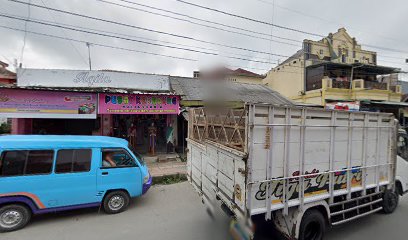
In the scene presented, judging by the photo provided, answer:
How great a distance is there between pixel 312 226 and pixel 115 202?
4502mm

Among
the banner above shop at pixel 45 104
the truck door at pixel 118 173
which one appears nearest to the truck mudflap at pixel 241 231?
the truck door at pixel 118 173

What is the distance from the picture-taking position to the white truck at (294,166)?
316cm

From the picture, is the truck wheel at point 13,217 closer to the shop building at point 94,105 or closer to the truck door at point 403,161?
the shop building at point 94,105

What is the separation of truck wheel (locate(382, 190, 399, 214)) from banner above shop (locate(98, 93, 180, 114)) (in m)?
7.99

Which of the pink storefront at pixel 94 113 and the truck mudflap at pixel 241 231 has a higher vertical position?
the pink storefront at pixel 94 113

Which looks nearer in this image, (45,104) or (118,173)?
(118,173)

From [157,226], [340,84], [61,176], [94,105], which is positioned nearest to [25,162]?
[61,176]

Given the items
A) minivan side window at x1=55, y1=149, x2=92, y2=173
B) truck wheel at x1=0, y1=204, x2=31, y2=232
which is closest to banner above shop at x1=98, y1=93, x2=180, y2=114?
minivan side window at x1=55, y1=149, x2=92, y2=173

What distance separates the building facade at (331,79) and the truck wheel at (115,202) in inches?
600

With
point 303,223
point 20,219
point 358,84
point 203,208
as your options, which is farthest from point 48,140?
point 358,84

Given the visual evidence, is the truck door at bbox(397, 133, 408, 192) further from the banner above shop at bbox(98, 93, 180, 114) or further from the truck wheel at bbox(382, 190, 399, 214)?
the banner above shop at bbox(98, 93, 180, 114)

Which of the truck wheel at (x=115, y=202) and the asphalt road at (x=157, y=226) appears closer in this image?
the asphalt road at (x=157, y=226)

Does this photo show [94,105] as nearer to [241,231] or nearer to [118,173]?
[118,173]

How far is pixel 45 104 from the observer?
8.48m
